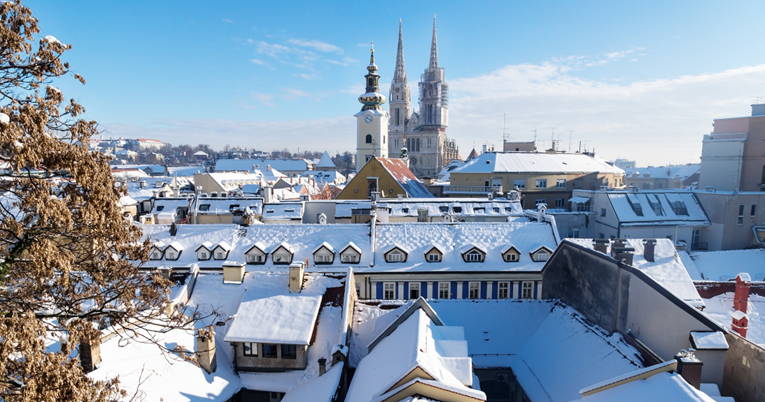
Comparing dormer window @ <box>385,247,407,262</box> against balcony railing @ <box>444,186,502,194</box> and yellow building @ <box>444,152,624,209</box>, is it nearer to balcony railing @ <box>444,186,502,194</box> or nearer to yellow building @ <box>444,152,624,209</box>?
yellow building @ <box>444,152,624,209</box>

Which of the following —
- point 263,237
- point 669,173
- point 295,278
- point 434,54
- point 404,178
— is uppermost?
point 434,54

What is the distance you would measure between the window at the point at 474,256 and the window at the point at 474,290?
1454mm

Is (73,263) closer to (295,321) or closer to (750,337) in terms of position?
(295,321)

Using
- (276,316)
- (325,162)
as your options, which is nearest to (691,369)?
(276,316)

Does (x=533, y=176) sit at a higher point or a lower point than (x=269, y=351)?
higher

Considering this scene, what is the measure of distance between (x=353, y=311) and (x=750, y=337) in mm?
15794

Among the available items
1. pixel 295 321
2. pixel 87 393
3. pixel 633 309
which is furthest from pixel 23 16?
pixel 633 309

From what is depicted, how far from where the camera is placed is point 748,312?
18.9 m

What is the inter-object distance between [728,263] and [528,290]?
646 inches

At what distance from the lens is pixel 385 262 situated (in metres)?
26.9

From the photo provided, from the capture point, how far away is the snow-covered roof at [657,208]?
40.9 metres

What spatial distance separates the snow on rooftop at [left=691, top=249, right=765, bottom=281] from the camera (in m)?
30.3

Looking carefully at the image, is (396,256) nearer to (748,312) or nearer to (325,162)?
(748,312)

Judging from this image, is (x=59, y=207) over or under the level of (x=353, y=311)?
over
